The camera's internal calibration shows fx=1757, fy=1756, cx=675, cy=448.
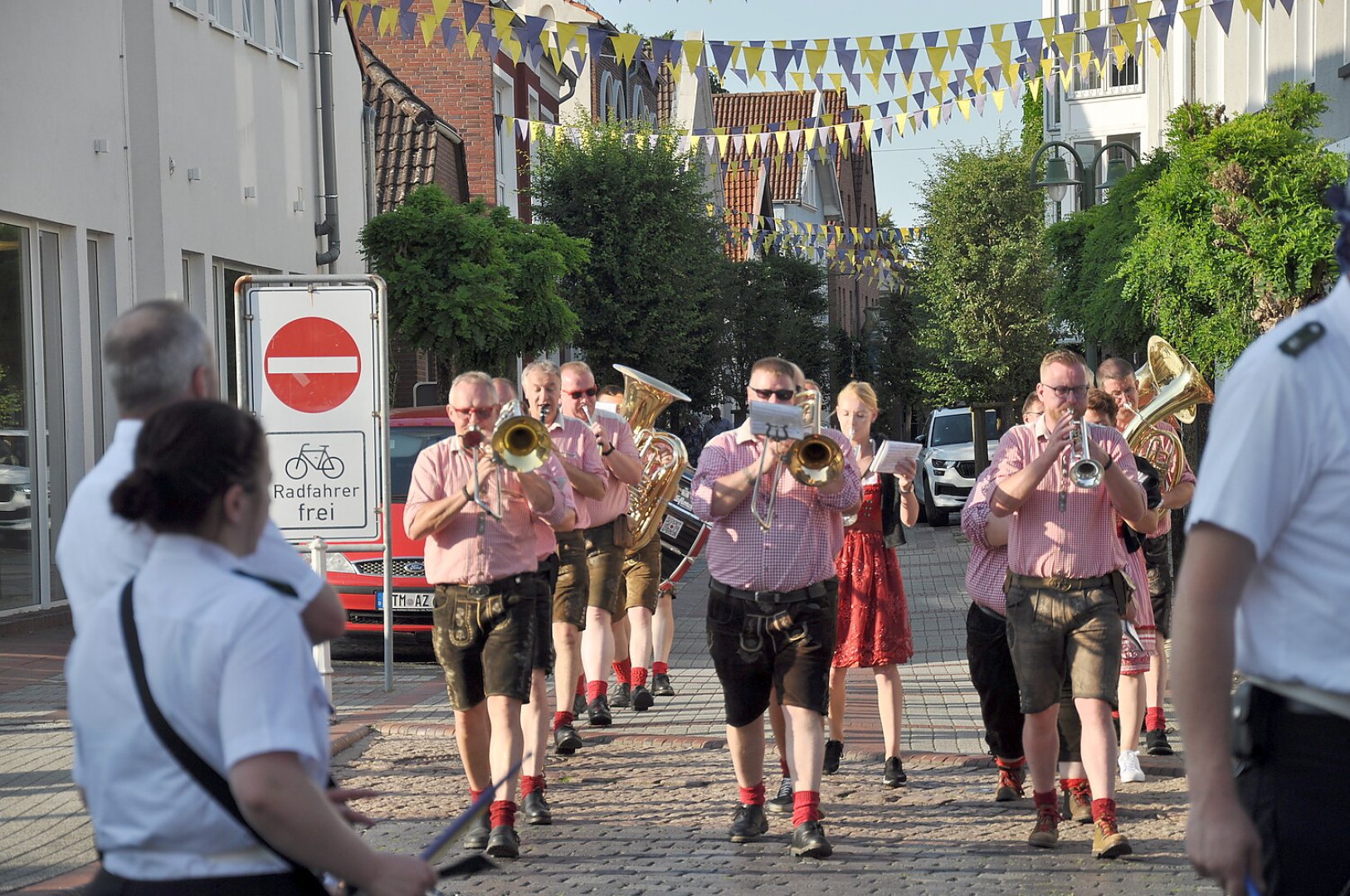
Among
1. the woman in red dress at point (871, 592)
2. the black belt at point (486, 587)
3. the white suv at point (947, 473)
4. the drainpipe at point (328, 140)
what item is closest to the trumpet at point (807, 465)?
the black belt at point (486, 587)

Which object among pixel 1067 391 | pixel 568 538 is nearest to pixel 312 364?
pixel 568 538

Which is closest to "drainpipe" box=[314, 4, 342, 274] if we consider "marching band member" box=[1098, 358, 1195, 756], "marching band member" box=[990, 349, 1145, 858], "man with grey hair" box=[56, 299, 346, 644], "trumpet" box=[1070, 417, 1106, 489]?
"marching band member" box=[1098, 358, 1195, 756]

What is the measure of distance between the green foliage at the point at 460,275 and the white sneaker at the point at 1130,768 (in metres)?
13.6

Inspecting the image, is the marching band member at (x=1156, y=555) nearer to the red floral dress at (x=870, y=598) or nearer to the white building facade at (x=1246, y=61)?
the red floral dress at (x=870, y=598)

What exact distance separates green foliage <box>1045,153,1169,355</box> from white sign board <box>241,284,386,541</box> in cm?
627

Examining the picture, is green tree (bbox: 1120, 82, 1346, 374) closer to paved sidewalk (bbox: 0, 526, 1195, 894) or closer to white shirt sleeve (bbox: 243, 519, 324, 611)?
paved sidewalk (bbox: 0, 526, 1195, 894)

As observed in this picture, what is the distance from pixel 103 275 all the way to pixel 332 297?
5895 millimetres

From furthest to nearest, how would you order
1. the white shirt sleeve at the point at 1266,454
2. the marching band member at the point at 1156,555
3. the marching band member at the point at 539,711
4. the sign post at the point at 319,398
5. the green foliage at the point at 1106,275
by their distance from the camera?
the green foliage at the point at 1106,275, the sign post at the point at 319,398, the marching band member at the point at 1156,555, the marching band member at the point at 539,711, the white shirt sleeve at the point at 1266,454

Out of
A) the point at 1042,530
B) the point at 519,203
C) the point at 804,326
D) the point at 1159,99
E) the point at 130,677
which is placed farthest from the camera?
the point at 804,326

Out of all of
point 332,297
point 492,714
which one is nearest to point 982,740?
point 492,714

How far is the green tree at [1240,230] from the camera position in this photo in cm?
1094

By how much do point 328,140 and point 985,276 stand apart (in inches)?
557

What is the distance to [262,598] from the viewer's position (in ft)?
8.71

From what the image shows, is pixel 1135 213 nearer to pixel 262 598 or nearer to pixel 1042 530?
pixel 1042 530
